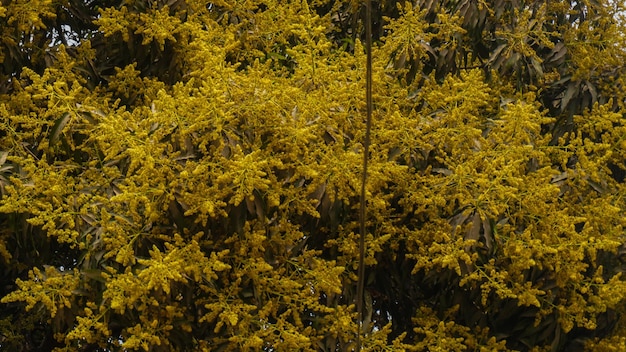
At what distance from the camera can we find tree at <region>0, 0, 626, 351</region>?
5.29 m

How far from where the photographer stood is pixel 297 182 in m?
5.53

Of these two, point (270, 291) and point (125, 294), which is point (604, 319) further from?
point (125, 294)

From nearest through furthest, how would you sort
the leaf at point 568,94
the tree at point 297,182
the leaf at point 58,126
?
1. the tree at point 297,182
2. the leaf at point 58,126
3. the leaf at point 568,94

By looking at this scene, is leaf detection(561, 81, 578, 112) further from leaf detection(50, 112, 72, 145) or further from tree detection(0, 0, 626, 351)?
leaf detection(50, 112, 72, 145)

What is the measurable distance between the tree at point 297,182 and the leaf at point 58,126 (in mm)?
10

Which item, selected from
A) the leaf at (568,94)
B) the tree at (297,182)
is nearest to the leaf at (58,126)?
the tree at (297,182)

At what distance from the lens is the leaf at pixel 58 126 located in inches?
217

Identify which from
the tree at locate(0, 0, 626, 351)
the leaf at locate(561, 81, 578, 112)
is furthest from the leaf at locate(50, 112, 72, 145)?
the leaf at locate(561, 81, 578, 112)

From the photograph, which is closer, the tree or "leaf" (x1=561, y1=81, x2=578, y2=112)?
the tree

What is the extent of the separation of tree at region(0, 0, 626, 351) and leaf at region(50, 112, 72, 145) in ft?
0.03

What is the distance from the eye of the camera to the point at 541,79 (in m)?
6.60

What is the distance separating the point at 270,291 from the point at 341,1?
7.57ft

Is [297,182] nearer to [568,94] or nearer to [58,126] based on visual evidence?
[58,126]

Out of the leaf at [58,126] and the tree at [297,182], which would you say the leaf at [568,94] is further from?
the leaf at [58,126]
